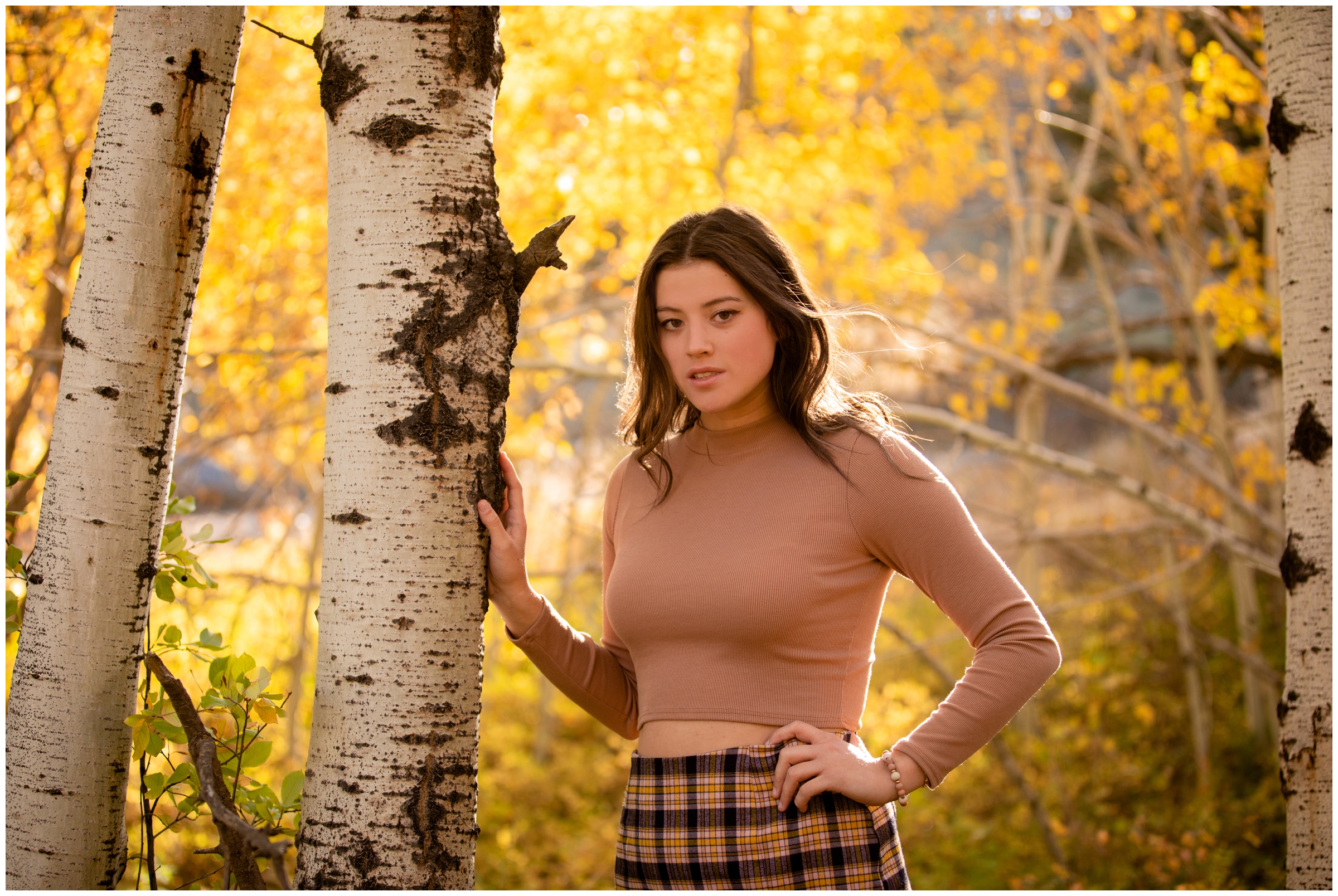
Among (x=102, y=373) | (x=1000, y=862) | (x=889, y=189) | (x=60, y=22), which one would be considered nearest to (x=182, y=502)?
(x=102, y=373)

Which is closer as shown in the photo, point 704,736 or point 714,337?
point 704,736

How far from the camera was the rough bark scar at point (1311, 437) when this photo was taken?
Answer: 179 cm

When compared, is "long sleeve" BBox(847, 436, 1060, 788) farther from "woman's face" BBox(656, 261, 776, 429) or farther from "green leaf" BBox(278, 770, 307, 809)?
"green leaf" BBox(278, 770, 307, 809)

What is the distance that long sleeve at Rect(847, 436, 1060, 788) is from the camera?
4.64 ft

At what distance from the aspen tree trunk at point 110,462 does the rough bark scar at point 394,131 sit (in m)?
0.38

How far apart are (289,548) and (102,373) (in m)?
4.51

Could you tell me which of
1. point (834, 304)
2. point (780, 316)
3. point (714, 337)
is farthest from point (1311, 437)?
point (834, 304)

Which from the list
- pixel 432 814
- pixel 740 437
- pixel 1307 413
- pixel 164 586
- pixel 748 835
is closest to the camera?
pixel 432 814

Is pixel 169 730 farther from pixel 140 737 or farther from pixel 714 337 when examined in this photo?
pixel 714 337

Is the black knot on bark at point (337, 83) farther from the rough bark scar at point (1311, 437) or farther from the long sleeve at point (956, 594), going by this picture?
the rough bark scar at point (1311, 437)

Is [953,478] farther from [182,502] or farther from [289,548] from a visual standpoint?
[182,502]

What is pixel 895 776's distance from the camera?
142cm

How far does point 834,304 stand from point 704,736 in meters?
2.43

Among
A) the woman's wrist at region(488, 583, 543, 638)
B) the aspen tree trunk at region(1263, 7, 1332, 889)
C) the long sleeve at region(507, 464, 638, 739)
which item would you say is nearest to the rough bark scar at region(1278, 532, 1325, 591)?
the aspen tree trunk at region(1263, 7, 1332, 889)
